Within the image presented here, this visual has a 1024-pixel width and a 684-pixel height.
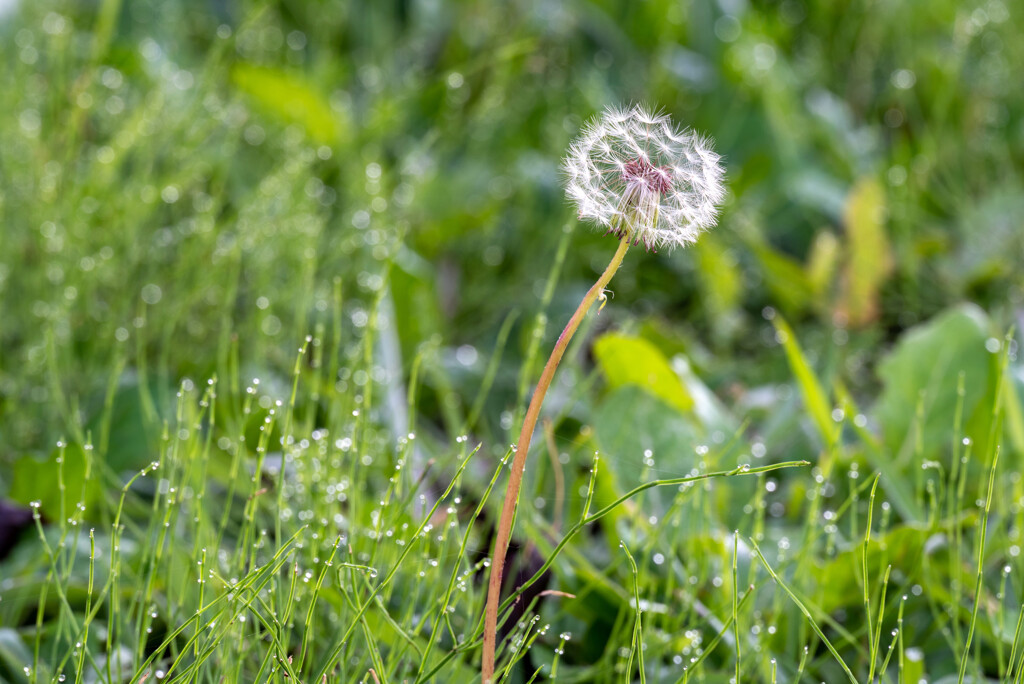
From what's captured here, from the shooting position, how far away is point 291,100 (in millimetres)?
2068

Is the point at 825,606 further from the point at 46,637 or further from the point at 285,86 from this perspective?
the point at 285,86

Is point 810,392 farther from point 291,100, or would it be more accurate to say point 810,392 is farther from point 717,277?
point 291,100

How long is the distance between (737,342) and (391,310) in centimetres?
70

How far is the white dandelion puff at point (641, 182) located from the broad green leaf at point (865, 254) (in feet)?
3.79

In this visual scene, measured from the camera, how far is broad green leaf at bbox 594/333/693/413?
136cm

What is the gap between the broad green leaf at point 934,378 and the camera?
4.59 feet

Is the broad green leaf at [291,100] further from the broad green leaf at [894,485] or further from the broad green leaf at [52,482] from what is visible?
the broad green leaf at [894,485]

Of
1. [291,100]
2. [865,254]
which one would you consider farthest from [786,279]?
[291,100]

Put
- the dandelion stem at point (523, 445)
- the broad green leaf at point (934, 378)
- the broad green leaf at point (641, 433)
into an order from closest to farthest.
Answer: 1. the dandelion stem at point (523, 445)
2. the broad green leaf at point (641, 433)
3. the broad green leaf at point (934, 378)

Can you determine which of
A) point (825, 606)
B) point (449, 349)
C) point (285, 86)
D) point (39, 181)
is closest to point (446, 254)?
point (449, 349)

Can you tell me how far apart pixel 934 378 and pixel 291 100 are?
1.38 m

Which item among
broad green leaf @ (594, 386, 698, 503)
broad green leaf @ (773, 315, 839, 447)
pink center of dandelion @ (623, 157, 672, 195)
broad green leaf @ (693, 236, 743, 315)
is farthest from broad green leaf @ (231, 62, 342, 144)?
pink center of dandelion @ (623, 157, 672, 195)

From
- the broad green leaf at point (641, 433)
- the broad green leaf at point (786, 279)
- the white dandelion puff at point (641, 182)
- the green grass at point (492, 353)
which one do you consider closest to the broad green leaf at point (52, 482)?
the green grass at point (492, 353)

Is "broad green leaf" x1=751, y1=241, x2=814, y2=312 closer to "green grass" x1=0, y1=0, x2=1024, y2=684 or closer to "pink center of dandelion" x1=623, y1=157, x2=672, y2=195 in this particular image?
"green grass" x1=0, y1=0, x2=1024, y2=684
